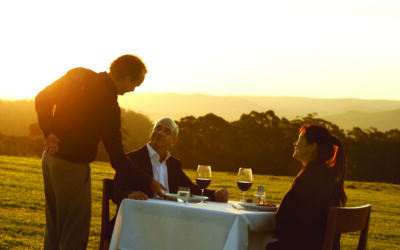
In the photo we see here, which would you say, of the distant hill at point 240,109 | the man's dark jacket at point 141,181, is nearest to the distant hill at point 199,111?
the distant hill at point 240,109

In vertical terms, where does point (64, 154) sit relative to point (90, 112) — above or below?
below

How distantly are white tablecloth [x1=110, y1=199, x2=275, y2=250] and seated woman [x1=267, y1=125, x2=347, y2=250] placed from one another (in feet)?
0.55

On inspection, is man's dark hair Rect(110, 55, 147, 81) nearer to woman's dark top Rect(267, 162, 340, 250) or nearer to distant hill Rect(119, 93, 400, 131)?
woman's dark top Rect(267, 162, 340, 250)

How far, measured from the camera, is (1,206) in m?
14.6

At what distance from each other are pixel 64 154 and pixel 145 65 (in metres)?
0.96

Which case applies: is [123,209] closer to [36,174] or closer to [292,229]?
[292,229]

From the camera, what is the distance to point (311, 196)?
4867mm

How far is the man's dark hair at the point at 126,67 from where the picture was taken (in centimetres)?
518

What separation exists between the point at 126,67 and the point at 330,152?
170 centimetres

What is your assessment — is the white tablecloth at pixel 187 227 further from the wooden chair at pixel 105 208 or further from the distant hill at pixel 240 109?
the distant hill at pixel 240 109

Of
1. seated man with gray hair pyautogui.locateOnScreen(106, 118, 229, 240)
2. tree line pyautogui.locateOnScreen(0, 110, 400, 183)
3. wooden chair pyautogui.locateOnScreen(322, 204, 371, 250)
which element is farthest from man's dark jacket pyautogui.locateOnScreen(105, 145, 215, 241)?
tree line pyautogui.locateOnScreen(0, 110, 400, 183)

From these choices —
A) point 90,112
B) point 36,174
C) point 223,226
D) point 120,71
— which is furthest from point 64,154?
point 36,174

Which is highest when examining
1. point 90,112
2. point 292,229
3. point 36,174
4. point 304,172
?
point 90,112

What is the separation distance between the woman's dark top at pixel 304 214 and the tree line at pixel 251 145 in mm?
33684
